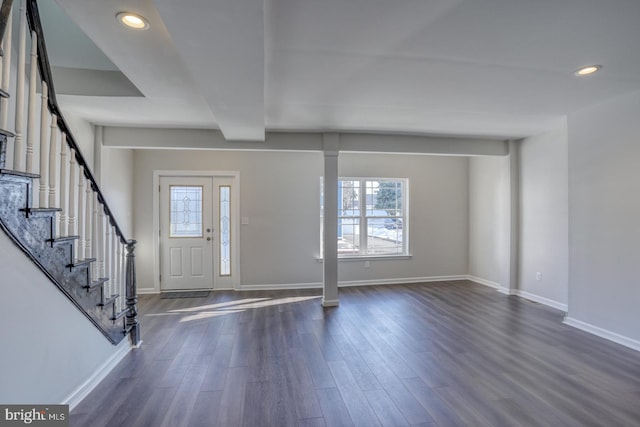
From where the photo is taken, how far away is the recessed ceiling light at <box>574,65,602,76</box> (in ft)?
7.66

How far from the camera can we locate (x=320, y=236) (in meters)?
5.22

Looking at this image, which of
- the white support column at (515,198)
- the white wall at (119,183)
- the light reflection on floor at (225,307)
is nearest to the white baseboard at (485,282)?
the white support column at (515,198)

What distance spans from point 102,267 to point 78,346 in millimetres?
723

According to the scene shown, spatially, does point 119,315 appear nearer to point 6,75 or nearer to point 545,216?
point 6,75

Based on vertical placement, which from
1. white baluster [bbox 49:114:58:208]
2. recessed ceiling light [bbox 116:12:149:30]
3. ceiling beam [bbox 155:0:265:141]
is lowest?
white baluster [bbox 49:114:58:208]

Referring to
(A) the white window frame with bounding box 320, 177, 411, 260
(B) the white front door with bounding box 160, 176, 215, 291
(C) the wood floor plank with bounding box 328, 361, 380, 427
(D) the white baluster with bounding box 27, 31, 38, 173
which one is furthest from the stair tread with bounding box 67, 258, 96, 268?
(A) the white window frame with bounding box 320, 177, 411, 260

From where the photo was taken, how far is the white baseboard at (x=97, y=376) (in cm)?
199

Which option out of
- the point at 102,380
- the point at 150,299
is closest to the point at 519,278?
the point at 102,380

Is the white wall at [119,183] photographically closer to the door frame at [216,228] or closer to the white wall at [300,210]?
the white wall at [300,210]

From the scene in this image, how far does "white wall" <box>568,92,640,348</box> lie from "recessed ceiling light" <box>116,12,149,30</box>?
169 inches

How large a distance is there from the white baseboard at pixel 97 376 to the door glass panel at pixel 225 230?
7.31ft

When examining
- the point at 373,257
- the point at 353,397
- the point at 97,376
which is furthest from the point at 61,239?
the point at 373,257

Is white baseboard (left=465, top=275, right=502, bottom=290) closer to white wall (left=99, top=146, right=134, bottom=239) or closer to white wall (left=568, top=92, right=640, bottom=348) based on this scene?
white wall (left=568, top=92, right=640, bottom=348)

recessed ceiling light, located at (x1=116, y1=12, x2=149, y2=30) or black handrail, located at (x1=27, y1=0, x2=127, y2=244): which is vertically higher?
recessed ceiling light, located at (x1=116, y1=12, x2=149, y2=30)
